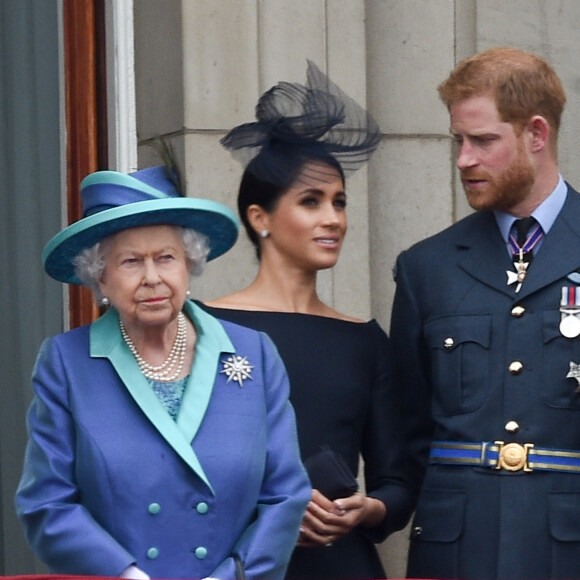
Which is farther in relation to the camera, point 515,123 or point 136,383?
point 515,123

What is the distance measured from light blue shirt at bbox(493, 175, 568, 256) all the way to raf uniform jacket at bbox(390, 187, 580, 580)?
0.02 m

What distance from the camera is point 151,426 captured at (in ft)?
11.6

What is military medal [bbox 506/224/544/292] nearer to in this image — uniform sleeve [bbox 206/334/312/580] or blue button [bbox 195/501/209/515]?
uniform sleeve [bbox 206/334/312/580]

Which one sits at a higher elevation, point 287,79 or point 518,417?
point 287,79

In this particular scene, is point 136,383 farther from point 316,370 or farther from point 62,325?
point 62,325

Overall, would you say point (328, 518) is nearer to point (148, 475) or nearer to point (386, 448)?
point (386, 448)

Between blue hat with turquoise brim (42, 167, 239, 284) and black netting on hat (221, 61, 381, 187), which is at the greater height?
black netting on hat (221, 61, 381, 187)

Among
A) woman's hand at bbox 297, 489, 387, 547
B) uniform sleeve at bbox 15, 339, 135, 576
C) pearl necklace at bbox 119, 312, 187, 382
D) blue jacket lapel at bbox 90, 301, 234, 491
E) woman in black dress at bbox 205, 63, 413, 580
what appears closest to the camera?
uniform sleeve at bbox 15, 339, 135, 576

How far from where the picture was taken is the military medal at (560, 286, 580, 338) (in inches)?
167

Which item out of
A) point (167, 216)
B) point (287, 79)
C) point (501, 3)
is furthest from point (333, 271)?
point (167, 216)

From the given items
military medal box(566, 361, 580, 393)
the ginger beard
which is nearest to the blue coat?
military medal box(566, 361, 580, 393)

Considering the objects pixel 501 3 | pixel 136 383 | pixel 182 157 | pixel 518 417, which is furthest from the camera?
pixel 501 3

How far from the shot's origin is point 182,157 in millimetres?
5410

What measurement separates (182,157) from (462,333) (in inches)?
56.3
